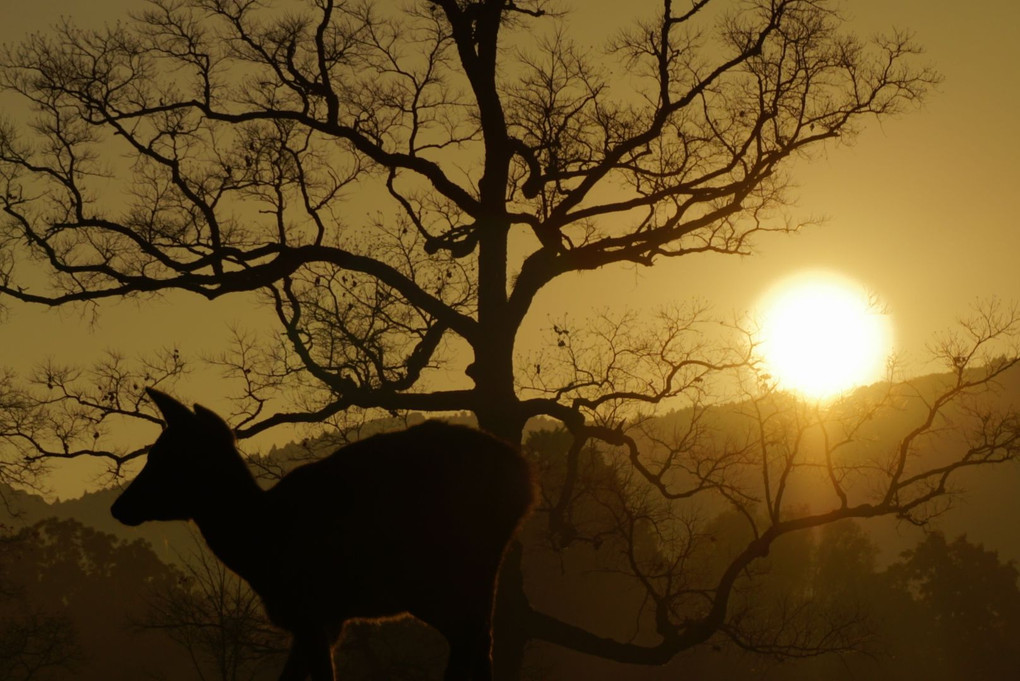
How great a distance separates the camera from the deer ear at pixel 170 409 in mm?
7285

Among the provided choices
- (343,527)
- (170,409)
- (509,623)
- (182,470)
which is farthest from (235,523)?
(509,623)

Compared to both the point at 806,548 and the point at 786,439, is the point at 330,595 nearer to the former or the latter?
the point at 786,439

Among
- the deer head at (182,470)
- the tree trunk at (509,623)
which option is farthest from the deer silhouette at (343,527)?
the tree trunk at (509,623)

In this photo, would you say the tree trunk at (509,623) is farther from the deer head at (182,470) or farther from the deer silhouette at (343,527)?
the deer head at (182,470)

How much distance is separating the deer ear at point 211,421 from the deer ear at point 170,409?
6 centimetres

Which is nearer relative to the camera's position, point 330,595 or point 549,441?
point 330,595

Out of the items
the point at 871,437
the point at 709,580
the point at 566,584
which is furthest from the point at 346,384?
the point at 709,580

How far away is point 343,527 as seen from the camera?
7891mm

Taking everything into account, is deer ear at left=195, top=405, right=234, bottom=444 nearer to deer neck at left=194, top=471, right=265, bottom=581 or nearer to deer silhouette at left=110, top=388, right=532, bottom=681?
deer silhouette at left=110, top=388, right=532, bottom=681

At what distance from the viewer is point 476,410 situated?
18.9 metres

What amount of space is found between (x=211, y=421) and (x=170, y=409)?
34 centimetres

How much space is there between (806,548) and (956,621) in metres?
13.8

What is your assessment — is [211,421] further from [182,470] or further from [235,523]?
[235,523]

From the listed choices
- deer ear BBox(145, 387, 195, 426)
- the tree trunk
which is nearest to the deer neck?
deer ear BBox(145, 387, 195, 426)
